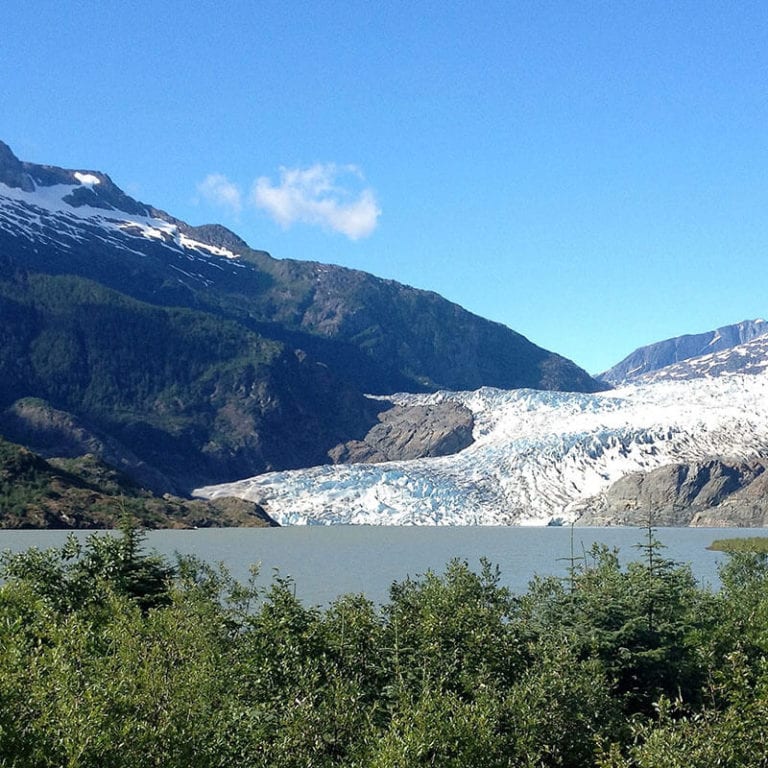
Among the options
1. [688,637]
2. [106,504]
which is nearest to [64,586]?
[688,637]

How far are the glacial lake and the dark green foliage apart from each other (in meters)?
22.2

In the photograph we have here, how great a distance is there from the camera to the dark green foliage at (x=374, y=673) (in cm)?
1842

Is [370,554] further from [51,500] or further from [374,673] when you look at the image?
[374,673]

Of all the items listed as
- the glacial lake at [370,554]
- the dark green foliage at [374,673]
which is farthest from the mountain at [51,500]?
the dark green foliage at [374,673]

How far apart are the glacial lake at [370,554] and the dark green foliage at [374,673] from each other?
22.2 meters

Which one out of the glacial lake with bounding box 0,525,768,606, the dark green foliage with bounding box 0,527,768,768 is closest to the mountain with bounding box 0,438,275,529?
the glacial lake with bounding box 0,525,768,606

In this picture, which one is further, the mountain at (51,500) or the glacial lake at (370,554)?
Answer: the mountain at (51,500)

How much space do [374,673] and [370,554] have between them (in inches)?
3585

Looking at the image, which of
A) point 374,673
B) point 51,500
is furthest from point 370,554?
point 374,673

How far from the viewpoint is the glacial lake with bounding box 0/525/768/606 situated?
76.9m

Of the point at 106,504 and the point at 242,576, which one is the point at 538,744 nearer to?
the point at 242,576

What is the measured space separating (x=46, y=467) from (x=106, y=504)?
19187mm

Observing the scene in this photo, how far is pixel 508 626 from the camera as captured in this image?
3281 centimetres

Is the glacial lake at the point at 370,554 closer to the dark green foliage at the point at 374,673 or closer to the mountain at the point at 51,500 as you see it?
the mountain at the point at 51,500
